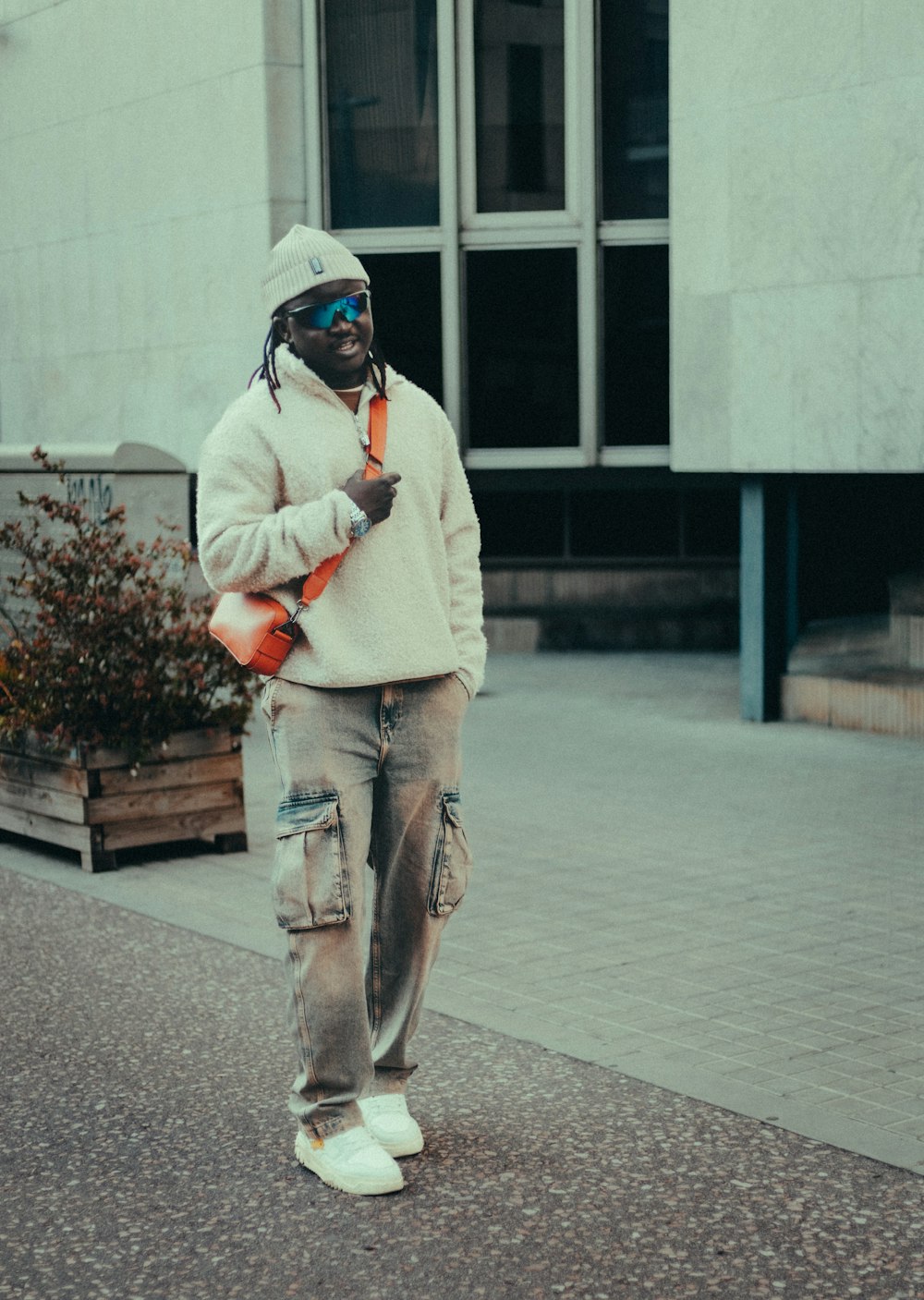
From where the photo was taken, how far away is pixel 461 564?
4.38 meters

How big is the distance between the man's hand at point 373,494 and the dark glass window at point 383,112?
1136cm

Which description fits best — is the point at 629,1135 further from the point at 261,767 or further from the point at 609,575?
the point at 609,575

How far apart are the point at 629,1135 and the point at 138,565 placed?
4305 mm

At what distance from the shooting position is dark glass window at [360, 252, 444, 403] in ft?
49.1

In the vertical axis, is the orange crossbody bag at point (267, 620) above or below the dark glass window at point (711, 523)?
above

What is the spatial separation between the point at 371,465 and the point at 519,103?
11.3m

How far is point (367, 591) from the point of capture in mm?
4125

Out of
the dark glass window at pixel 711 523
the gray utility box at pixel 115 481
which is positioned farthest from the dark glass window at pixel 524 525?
the gray utility box at pixel 115 481

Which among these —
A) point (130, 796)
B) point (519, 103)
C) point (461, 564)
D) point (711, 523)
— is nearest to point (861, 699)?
point (130, 796)

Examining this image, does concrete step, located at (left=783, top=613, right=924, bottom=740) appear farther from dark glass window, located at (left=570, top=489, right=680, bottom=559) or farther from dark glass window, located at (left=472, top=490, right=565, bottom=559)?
dark glass window, located at (left=472, top=490, right=565, bottom=559)

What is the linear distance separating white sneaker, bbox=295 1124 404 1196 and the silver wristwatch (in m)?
1.40

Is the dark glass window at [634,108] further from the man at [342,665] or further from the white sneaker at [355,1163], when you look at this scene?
the white sneaker at [355,1163]

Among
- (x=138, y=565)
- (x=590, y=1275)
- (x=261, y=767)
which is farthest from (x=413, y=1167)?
(x=261, y=767)

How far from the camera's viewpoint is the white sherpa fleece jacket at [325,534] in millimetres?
4016
